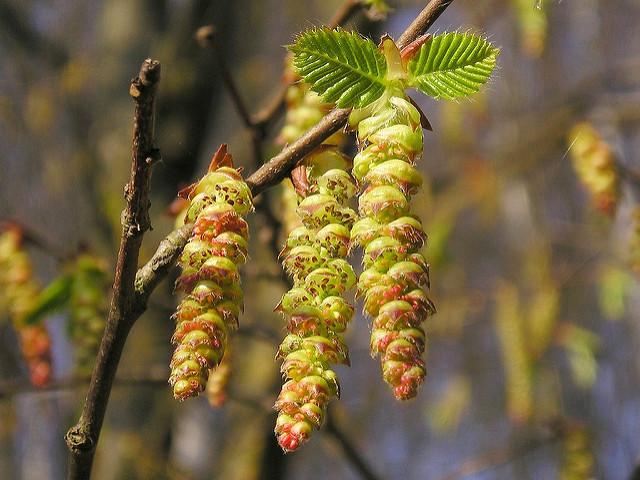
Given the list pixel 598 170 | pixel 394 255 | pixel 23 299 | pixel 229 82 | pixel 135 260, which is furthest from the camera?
pixel 598 170

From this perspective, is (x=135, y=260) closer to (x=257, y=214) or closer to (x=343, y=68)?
(x=343, y=68)

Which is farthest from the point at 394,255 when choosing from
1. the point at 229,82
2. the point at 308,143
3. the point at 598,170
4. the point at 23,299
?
the point at 598,170

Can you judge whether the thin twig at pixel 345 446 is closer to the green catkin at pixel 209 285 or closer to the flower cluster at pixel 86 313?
the flower cluster at pixel 86 313

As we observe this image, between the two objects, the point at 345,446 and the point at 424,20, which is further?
the point at 345,446

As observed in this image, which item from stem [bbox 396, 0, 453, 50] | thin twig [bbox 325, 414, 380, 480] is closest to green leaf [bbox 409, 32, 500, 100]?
stem [bbox 396, 0, 453, 50]

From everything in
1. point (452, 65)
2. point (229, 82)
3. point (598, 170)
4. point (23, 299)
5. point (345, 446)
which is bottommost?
point (345, 446)

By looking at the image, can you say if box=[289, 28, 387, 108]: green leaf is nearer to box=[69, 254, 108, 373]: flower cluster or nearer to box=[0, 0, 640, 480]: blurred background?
box=[0, 0, 640, 480]: blurred background

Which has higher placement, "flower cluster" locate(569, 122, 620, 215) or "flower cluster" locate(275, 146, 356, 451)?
"flower cluster" locate(275, 146, 356, 451)

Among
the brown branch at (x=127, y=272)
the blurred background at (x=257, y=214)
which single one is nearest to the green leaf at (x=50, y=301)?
the blurred background at (x=257, y=214)
